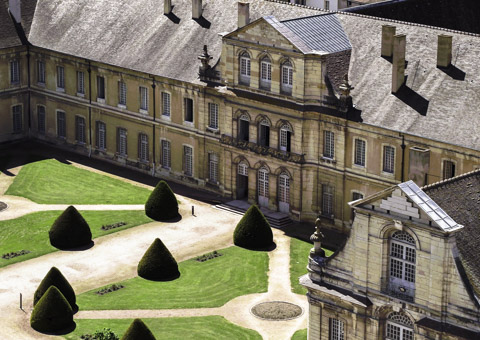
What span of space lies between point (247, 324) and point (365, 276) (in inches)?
557

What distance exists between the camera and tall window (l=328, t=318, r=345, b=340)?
61.4 metres

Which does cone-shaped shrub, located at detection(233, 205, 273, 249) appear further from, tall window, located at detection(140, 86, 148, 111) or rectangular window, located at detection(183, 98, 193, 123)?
tall window, located at detection(140, 86, 148, 111)

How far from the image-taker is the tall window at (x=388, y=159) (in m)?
82.9

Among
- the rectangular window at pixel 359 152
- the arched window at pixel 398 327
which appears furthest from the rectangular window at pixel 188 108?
the arched window at pixel 398 327

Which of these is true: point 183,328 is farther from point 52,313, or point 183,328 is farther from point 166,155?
point 166,155

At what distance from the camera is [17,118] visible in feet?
356

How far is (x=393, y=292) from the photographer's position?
58.9 meters

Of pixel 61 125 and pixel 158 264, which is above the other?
pixel 61 125

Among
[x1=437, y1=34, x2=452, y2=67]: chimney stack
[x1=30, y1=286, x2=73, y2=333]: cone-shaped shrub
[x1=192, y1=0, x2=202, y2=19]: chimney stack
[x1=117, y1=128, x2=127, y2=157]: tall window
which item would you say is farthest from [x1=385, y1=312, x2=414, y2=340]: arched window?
[x1=117, y1=128, x2=127, y2=157]: tall window

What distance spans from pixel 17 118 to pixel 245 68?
26.8 m

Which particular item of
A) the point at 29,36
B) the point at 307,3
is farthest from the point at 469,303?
the point at 307,3

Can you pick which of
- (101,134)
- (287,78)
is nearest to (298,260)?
(287,78)

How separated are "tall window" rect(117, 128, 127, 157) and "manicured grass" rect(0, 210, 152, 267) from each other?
1170 centimetres

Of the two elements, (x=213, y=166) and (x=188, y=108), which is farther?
(x=188, y=108)
